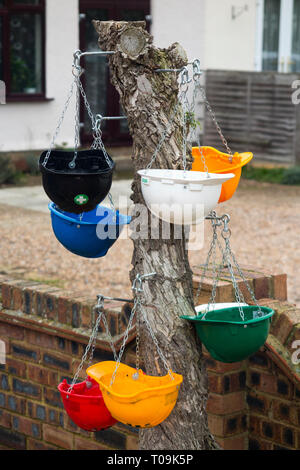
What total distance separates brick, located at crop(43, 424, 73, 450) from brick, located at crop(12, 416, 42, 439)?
0.18 ft

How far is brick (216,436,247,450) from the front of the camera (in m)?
3.85

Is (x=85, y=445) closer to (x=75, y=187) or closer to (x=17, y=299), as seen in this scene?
(x=17, y=299)

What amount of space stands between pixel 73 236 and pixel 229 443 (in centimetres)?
131

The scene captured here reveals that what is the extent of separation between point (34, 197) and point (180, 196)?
8.39 m

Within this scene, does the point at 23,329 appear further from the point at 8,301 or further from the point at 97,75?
the point at 97,75

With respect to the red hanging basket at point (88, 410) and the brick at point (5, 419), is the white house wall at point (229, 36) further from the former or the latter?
the red hanging basket at point (88, 410)

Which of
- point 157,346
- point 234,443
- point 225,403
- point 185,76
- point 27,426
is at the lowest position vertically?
point 27,426

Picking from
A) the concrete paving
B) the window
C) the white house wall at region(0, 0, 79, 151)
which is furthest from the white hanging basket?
the window

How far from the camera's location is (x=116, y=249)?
8.50 meters

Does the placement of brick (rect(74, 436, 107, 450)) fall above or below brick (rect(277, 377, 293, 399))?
below

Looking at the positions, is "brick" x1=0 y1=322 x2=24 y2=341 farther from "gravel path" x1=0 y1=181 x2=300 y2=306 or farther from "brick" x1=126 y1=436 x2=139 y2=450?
"gravel path" x1=0 y1=181 x2=300 y2=306

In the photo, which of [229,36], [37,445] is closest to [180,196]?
[37,445]

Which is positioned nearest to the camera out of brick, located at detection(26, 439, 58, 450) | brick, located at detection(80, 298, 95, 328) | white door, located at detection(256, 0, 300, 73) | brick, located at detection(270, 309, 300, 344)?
brick, located at detection(270, 309, 300, 344)

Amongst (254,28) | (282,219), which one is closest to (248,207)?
(282,219)
